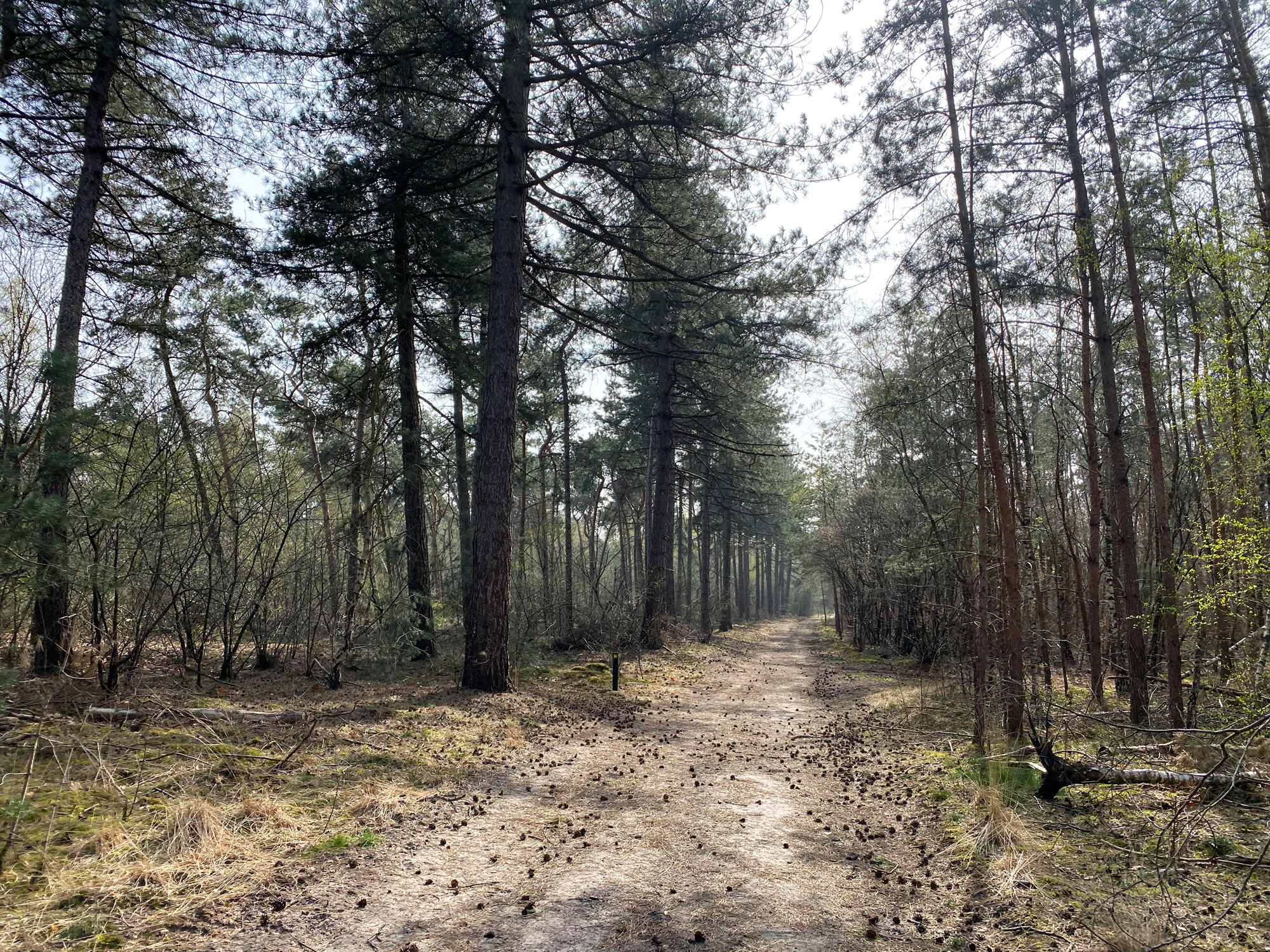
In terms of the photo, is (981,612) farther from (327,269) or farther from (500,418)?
(327,269)

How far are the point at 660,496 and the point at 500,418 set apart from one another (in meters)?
9.64

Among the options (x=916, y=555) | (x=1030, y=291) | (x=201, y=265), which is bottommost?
(x=916, y=555)

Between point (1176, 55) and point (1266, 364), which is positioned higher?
point (1176, 55)

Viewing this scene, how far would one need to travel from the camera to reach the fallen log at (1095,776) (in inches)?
199

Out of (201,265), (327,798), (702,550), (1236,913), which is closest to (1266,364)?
(1236,913)

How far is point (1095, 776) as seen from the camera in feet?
17.2

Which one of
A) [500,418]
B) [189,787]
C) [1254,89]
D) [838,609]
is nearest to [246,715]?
[189,787]

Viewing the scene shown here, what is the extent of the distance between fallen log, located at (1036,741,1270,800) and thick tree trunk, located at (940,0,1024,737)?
153 cm

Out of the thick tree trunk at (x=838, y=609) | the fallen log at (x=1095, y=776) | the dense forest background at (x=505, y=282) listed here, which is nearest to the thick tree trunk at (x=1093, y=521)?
the dense forest background at (x=505, y=282)

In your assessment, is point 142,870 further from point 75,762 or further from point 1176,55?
point 1176,55

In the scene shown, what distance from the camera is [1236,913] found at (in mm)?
3553

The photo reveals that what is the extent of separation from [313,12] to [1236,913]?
11.9 meters

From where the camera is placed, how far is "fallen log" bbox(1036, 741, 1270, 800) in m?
5.07

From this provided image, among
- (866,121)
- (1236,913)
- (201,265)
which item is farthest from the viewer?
(201,265)
